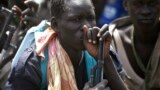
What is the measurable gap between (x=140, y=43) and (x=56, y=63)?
1404 mm

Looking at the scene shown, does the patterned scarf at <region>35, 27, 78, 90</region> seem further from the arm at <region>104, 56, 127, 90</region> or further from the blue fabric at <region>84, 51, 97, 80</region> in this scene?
the arm at <region>104, 56, 127, 90</region>

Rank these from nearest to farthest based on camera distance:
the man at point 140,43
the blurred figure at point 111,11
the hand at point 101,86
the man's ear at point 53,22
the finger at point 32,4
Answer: the hand at point 101,86
the man's ear at point 53,22
the man at point 140,43
the finger at point 32,4
the blurred figure at point 111,11

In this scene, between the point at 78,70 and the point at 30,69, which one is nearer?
the point at 30,69

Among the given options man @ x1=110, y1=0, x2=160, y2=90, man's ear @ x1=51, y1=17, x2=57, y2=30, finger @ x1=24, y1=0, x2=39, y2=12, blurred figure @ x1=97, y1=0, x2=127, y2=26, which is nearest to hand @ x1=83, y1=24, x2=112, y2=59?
man's ear @ x1=51, y1=17, x2=57, y2=30

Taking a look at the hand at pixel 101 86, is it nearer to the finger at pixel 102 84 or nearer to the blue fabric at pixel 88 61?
the finger at pixel 102 84

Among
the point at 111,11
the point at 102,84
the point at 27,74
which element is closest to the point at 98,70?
the point at 102,84

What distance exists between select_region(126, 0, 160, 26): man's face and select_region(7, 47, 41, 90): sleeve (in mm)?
1307

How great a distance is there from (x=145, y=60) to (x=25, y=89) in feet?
5.07

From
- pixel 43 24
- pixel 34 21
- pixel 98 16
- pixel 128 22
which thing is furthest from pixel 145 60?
pixel 98 16

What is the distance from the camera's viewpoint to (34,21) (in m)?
4.39

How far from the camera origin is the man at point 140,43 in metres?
4.16

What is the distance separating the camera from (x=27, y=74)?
3164 millimetres

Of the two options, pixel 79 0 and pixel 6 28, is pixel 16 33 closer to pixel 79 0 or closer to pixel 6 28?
pixel 6 28

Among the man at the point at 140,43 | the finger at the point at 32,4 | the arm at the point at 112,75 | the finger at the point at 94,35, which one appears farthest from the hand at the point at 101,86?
the finger at the point at 32,4
